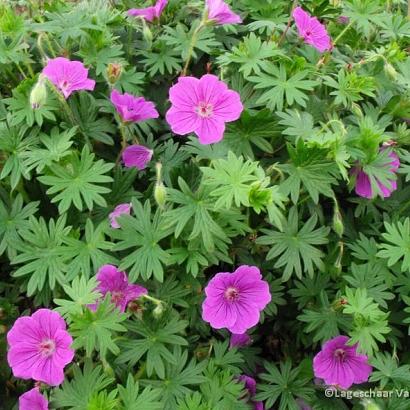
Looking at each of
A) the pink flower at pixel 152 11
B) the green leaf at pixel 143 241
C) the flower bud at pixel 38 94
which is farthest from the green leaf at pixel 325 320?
the pink flower at pixel 152 11

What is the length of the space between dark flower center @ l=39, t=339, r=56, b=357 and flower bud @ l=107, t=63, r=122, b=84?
68 cm

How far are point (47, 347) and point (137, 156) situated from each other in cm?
53

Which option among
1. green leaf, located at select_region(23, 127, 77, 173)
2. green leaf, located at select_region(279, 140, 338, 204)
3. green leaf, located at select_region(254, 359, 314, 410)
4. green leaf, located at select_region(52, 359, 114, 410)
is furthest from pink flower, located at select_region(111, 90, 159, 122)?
green leaf, located at select_region(254, 359, 314, 410)

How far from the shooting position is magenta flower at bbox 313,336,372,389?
138 centimetres

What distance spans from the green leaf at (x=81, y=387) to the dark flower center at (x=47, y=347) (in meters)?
0.06

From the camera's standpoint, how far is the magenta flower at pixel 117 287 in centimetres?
128

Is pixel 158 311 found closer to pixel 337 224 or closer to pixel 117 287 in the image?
pixel 117 287

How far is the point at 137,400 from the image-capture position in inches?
47.6

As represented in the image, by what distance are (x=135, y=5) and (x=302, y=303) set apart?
3.64 ft

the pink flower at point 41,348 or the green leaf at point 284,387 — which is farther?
the green leaf at point 284,387

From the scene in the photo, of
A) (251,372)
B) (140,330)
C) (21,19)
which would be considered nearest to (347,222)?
(251,372)

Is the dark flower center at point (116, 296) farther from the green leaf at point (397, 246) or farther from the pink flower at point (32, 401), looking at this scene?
the green leaf at point (397, 246)

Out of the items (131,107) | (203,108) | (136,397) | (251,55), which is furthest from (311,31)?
(136,397)

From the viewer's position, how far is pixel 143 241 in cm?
129
